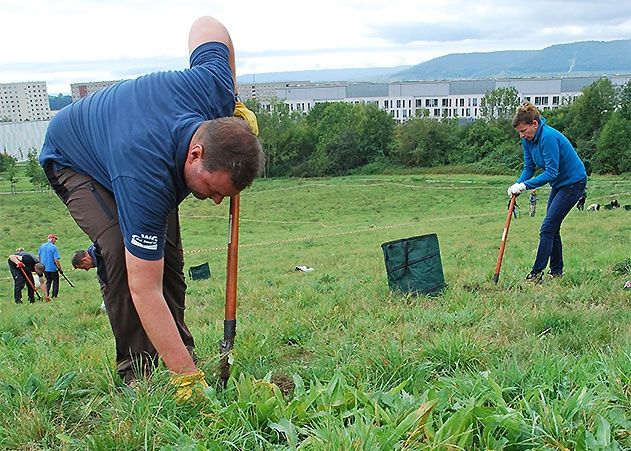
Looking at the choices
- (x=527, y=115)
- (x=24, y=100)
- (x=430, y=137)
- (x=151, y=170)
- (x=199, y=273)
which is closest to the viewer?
(x=151, y=170)

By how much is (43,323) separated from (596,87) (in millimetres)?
56609

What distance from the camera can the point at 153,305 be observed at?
107 inches

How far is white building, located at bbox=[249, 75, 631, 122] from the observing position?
104625 mm

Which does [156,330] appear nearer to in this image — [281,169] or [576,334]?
[576,334]

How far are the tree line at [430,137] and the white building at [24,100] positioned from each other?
115 metres

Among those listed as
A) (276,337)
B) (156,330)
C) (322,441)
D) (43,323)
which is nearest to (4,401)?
(156,330)

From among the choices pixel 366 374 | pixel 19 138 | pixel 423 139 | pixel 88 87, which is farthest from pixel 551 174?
pixel 19 138

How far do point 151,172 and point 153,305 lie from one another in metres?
0.62

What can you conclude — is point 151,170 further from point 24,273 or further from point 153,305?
point 24,273

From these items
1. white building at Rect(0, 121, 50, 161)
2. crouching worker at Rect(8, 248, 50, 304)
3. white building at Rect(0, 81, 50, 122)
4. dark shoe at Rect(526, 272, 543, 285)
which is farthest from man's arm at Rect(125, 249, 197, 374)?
white building at Rect(0, 81, 50, 122)

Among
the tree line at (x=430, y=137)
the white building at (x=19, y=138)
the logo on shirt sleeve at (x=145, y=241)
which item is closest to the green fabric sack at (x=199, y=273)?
the logo on shirt sleeve at (x=145, y=241)

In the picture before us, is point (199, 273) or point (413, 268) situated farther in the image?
point (199, 273)

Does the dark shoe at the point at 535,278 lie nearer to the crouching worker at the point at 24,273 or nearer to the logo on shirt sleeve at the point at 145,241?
the logo on shirt sleeve at the point at 145,241

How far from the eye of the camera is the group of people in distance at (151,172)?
2.60m
